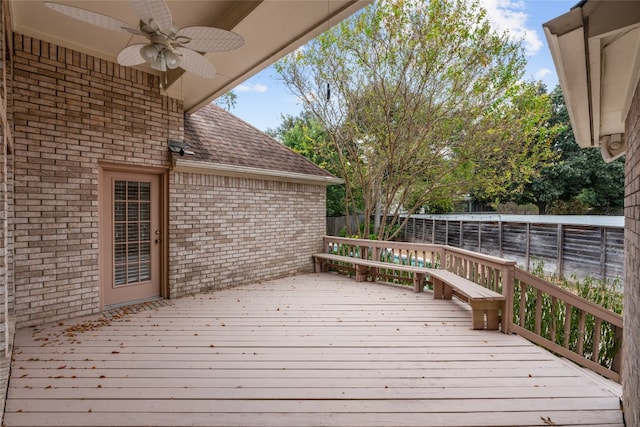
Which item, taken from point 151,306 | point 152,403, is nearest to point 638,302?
point 152,403

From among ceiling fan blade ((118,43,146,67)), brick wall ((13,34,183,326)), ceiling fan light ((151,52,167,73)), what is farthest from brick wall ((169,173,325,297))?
ceiling fan light ((151,52,167,73))

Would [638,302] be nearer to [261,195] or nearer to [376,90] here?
[261,195]

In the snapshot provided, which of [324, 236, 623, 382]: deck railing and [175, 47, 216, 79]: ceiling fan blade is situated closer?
[175, 47, 216, 79]: ceiling fan blade

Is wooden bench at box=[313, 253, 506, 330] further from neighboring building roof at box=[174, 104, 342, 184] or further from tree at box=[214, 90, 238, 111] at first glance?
tree at box=[214, 90, 238, 111]

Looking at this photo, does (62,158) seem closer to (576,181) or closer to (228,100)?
(228,100)

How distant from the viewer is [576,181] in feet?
58.4

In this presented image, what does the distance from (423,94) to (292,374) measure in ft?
21.3

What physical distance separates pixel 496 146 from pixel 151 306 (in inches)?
314

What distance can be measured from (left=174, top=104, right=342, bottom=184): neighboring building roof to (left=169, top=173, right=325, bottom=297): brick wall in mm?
294

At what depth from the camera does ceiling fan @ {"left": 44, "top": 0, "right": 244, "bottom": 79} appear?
2.46 metres

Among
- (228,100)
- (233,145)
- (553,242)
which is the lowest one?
(553,242)

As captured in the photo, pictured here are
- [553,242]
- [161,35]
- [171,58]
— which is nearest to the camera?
[161,35]

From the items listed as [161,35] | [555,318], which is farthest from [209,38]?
[555,318]

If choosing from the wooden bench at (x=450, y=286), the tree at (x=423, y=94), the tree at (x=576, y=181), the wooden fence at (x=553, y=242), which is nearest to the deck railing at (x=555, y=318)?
the wooden bench at (x=450, y=286)
